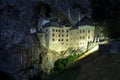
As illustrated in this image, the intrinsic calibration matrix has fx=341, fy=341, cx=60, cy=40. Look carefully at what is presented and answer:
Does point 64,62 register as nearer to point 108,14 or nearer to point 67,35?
point 67,35

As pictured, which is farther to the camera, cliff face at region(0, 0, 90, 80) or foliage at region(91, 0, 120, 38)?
cliff face at region(0, 0, 90, 80)

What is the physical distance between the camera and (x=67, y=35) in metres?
82.8

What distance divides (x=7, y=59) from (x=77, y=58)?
25.8m

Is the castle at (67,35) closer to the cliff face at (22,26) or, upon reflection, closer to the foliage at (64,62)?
the cliff face at (22,26)

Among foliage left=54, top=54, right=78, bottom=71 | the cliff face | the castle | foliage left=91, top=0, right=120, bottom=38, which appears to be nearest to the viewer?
foliage left=91, top=0, right=120, bottom=38

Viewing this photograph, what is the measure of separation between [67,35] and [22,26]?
14.3 metres

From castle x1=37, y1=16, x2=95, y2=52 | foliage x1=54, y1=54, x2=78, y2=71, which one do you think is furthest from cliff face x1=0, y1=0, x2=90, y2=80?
foliage x1=54, y1=54, x2=78, y2=71

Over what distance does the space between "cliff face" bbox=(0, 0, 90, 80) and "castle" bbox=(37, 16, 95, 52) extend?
2.36m

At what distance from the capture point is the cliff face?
285ft

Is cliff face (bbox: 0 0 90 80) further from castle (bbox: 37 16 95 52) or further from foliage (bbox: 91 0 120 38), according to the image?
foliage (bbox: 91 0 120 38)

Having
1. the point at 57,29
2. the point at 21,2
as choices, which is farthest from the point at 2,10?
the point at 57,29

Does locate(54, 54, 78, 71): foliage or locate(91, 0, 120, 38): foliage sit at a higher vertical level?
locate(91, 0, 120, 38): foliage

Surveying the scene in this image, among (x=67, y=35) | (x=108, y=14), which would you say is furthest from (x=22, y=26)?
(x=108, y=14)

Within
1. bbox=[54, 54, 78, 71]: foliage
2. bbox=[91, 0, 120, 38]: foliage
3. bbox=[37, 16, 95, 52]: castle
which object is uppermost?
bbox=[91, 0, 120, 38]: foliage
